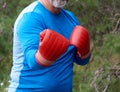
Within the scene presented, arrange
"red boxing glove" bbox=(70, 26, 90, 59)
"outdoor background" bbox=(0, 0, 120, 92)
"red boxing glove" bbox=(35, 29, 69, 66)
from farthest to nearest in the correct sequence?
"outdoor background" bbox=(0, 0, 120, 92) → "red boxing glove" bbox=(70, 26, 90, 59) → "red boxing glove" bbox=(35, 29, 69, 66)

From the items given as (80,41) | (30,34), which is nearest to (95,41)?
(80,41)

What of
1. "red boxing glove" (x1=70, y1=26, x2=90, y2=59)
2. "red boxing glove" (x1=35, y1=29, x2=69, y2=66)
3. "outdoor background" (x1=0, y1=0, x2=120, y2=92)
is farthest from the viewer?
"outdoor background" (x1=0, y1=0, x2=120, y2=92)

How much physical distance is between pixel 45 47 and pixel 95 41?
2006 millimetres

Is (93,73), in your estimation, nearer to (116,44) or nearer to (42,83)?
(116,44)

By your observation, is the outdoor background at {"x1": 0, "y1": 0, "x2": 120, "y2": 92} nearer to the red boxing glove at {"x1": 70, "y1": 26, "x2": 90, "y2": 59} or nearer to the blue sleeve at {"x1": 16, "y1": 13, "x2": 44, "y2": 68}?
the red boxing glove at {"x1": 70, "y1": 26, "x2": 90, "y2": 59}

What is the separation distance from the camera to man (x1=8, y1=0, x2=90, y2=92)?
85.2 inches

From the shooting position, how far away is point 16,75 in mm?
2369

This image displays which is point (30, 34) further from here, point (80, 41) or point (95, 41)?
point (95, 41)

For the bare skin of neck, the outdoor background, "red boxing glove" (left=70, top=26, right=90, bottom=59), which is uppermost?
the bare skin of neck

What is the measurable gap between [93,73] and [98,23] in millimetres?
520

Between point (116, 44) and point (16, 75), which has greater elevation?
point (16, 75)

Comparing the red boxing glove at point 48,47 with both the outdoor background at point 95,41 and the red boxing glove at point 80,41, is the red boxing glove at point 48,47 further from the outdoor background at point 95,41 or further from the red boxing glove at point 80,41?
the outdoor background at point 95,41

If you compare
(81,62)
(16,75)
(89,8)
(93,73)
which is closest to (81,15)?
(89,8)

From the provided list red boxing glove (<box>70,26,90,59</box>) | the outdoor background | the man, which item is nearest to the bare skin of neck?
the man
